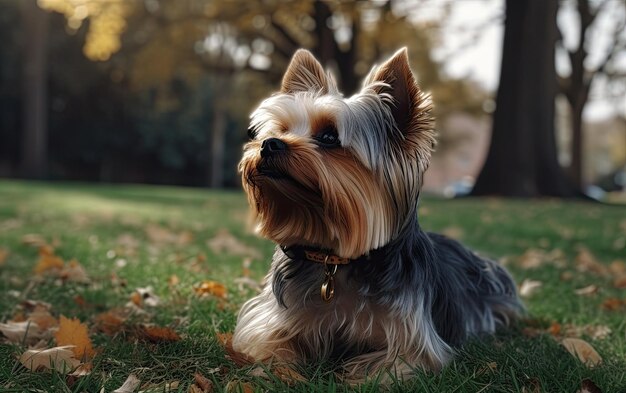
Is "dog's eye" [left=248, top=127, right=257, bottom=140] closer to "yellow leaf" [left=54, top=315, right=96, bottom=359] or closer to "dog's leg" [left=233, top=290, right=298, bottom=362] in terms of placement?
"dog's leg" [left=233, top=290, right=298, bottom=362]

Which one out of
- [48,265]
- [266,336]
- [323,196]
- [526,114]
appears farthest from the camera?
[526,114]

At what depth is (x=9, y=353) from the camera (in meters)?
3.29

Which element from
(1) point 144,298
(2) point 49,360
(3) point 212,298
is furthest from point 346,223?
(1) point 144,298

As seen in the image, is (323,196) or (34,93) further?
(34,93)

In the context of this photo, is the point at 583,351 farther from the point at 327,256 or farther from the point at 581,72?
the point at 581,72

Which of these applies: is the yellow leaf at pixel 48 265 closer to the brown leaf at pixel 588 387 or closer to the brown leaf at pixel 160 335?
the brown leaf at pixel 160 335

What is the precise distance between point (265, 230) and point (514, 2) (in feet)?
53.5

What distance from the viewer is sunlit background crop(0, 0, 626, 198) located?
24562mm

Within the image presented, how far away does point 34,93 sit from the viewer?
30.4 metres

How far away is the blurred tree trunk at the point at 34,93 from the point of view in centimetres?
2958

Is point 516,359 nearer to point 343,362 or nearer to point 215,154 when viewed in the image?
point 343,362

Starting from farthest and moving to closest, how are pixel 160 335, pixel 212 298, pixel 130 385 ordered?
pixel 212 298 → pixel 160 335 → pixel 130 385

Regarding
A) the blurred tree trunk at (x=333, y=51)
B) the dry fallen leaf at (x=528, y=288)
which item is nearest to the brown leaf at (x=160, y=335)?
the dry fallen leaf at (x=528, y=288)

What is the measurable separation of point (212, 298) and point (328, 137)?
194 cm
